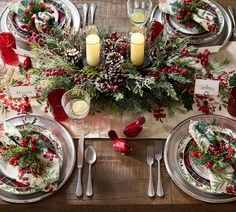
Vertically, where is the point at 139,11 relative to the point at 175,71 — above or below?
above

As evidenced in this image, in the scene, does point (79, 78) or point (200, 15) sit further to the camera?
point (200, 15)

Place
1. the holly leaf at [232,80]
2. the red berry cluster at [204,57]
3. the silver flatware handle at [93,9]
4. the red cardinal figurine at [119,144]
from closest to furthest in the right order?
the red cardinal figurine at [119,144]
the holly leaf at [232,80]
the red berry cluster at [204,57]
the silver flatware handle at [93,9]

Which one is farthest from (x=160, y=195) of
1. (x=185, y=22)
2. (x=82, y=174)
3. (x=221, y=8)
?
(x=221, y=8)

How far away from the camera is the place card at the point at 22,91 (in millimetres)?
1511

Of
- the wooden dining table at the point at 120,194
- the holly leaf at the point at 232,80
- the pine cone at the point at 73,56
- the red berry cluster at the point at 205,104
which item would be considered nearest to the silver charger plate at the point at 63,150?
the wooden dining table at the point at 120,194

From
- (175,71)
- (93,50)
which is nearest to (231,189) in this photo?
(175,71)

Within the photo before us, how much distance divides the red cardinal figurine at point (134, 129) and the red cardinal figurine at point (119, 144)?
4 centimetres

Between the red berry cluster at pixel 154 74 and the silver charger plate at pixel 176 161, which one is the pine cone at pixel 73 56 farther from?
the silver charger plate at pixel 176 161

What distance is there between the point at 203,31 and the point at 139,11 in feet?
0.92

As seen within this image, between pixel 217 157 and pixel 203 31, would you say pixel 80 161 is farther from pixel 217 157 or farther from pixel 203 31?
pixel 203 31

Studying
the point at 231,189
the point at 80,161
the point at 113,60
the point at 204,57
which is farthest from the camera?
the point at 204,57

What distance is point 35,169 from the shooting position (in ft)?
4.32

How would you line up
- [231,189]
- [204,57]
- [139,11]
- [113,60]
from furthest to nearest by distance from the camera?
1. [139,11]
2. [204,57]
3. [113,60]
4. [231,189]

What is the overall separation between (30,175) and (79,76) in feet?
1.36
